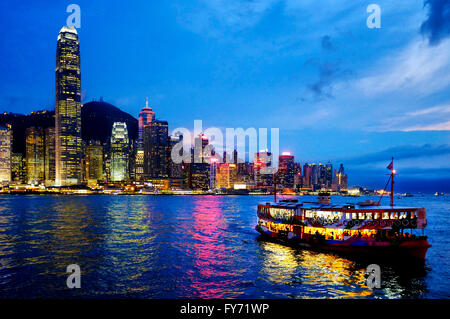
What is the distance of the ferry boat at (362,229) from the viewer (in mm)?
32969

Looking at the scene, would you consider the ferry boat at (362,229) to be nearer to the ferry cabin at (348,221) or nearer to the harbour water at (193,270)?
the ferry cabin at (348,221)

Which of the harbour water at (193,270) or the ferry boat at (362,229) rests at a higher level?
the ferry boat at (362,229)

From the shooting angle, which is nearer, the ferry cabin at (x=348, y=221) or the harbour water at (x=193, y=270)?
the harbour water at (x=193, y=270)

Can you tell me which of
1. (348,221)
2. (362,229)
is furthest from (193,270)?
(362,229)

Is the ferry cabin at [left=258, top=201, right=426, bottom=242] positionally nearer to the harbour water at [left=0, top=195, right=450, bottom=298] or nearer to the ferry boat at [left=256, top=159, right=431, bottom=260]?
the ferry boat at [left=256, top=159, right=431, bottom=260]

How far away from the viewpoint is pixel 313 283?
26.7 m

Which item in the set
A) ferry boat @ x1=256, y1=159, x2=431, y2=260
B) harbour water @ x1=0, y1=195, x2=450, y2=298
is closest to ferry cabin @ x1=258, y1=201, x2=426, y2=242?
ferry boat @ x1=256, y1=159, x2=431, y2=260

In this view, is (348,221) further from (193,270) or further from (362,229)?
(193,270)

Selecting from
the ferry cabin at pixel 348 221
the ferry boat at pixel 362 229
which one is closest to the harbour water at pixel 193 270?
the ferry boat at pixel 362 229

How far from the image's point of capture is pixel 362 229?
3450 centimetres
